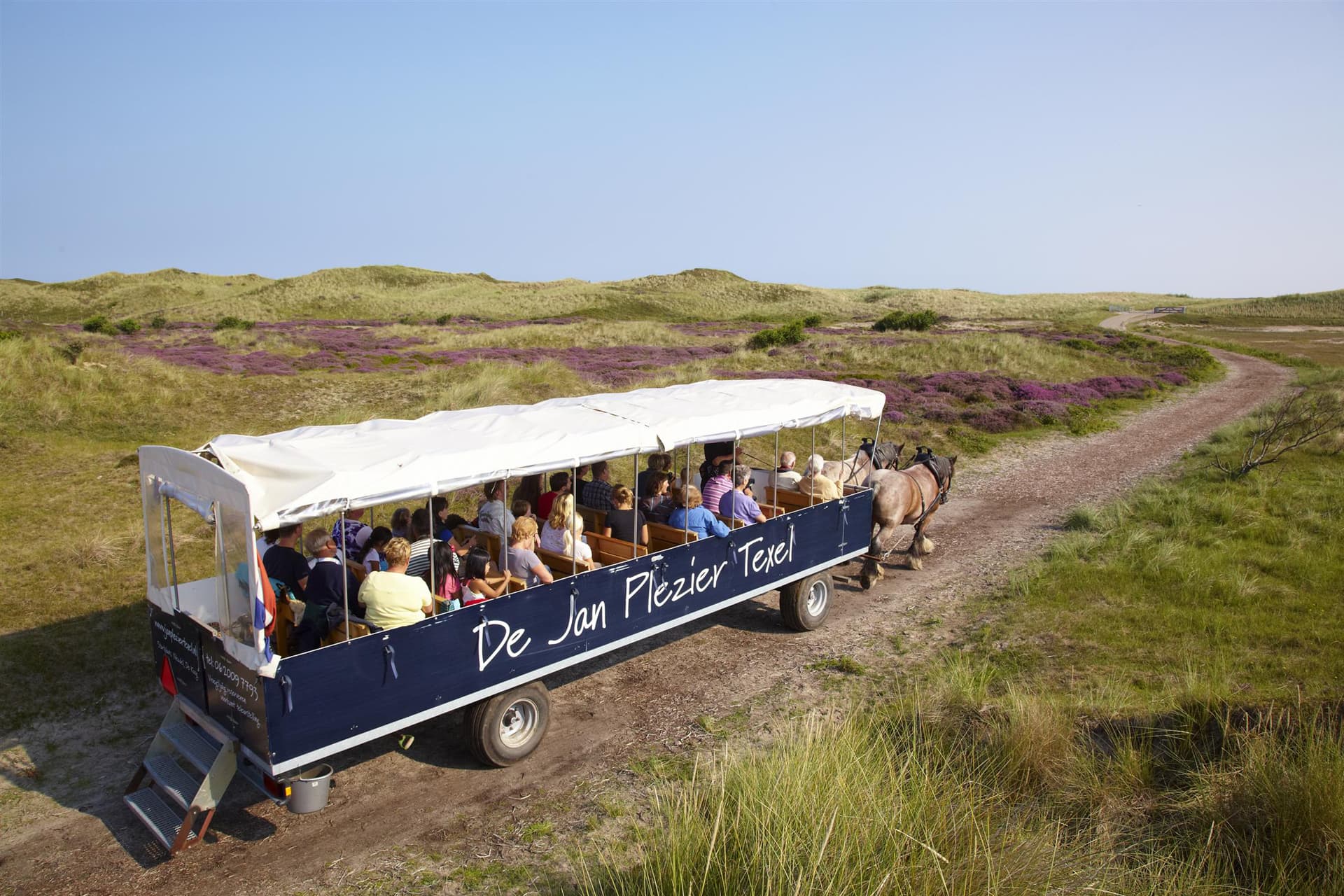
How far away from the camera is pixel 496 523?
8477 mm

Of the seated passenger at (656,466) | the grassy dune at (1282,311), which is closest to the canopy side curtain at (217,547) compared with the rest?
the seated passenger at (656,466)

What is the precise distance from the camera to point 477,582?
7.04 metres

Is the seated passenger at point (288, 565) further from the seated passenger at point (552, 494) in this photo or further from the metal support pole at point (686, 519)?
the metal support pole at point (686, 519)

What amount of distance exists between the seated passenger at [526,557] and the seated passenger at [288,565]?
1749mm

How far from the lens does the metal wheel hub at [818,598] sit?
10086 millimetres

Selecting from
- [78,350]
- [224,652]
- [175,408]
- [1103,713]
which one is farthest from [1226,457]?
[78,350]

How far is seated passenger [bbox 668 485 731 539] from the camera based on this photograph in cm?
849

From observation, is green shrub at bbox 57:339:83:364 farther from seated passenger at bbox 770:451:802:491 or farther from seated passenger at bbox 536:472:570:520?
seated passenger at bbox 770:451:802:491

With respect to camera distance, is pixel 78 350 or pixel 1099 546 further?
pixel 78 350

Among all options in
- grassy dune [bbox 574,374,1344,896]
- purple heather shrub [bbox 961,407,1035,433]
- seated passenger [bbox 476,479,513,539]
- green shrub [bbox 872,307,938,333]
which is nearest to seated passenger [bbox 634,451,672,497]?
seated passenger [bbox 476,479,513,539]

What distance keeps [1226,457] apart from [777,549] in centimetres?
1495

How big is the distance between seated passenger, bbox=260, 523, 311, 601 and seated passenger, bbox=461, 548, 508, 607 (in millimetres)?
1337

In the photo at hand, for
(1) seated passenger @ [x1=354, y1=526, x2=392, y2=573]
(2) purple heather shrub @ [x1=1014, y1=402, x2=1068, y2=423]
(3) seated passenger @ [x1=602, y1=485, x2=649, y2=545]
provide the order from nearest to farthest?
1. (1) seated passenger @ [x1=354, y1=526, x2=392, y2=573]
2. (3) seated passenger @ [x1=602, y1=485, x2=649, y2=545]
3. (2) purple heather shrub @ [x1=1014, y1=402, x2=1068, y2=423]

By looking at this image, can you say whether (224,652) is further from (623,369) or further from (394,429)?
(623,369)
